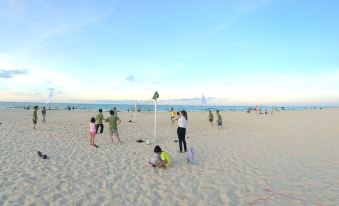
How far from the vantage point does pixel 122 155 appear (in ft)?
37.4

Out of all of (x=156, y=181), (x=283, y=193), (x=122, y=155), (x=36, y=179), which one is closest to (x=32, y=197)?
(x=36, y=179)

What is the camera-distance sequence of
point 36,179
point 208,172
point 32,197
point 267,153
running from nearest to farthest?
point 32,197
point 36,179
point 208,172
point 267,153

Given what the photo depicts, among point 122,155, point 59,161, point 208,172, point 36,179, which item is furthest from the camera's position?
point 122,155

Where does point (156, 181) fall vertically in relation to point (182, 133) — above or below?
below

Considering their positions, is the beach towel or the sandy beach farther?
Result: the beach towel

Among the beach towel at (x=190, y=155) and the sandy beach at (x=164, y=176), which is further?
the beach towel at (x=190, y=155)

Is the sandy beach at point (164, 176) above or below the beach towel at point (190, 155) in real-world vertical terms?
below

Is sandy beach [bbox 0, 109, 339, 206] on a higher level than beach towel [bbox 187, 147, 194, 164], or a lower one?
lower

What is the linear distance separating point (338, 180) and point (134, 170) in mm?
6355

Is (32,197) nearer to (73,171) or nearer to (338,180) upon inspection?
(73,171)

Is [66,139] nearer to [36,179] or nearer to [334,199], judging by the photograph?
[36,179]

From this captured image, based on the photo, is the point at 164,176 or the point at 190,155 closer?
the point at 164,176

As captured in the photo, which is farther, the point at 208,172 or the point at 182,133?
the point at 182,133

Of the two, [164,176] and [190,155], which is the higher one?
[190,155]
